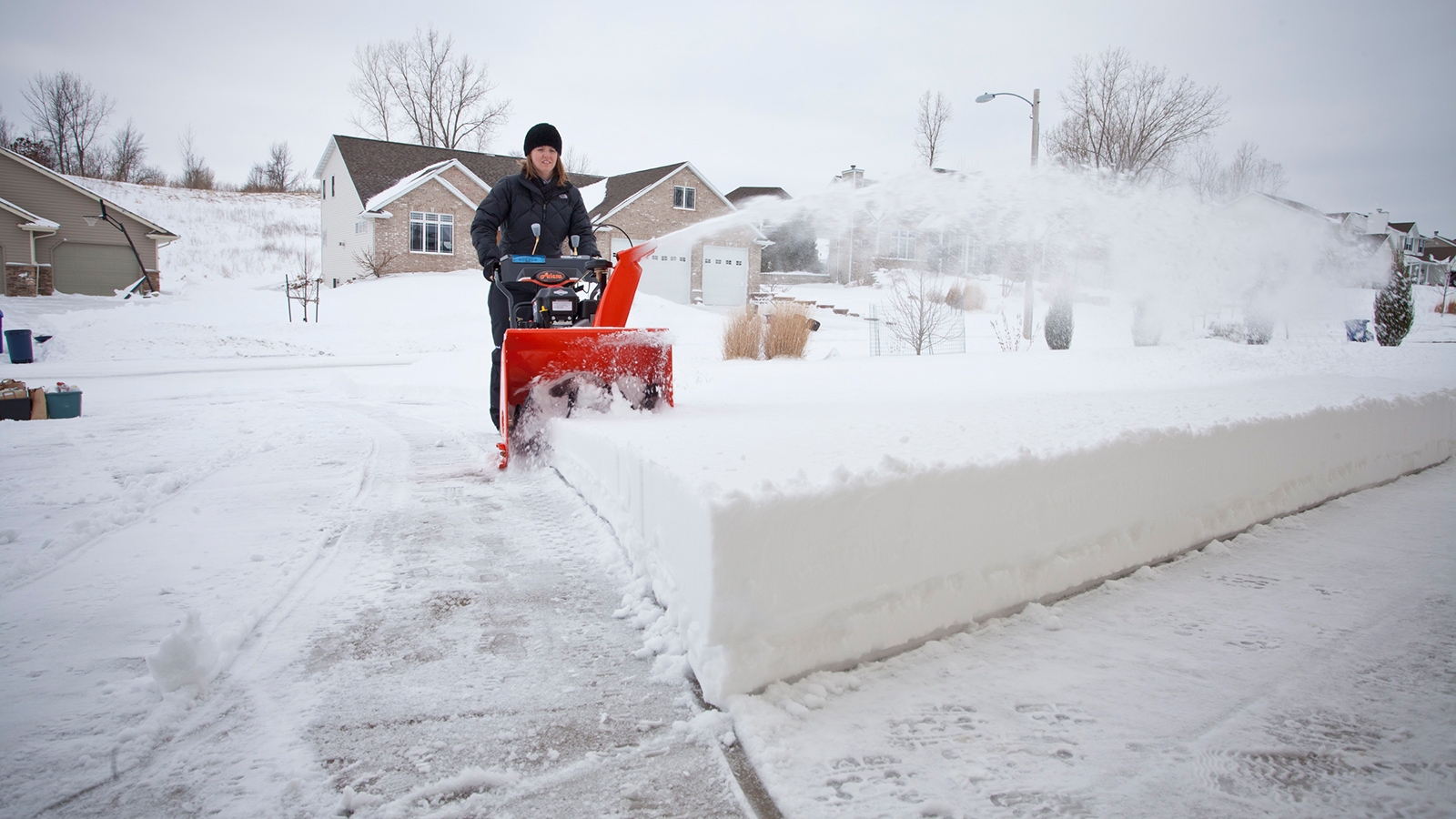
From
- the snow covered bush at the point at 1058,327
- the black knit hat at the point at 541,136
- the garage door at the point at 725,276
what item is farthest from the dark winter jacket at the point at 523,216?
the garage door at the point at 725,276

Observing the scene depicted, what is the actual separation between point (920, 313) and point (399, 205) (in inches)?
806

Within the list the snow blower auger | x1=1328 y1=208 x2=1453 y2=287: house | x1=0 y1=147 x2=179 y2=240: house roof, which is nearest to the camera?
the snow blower auger

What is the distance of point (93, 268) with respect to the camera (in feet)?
76.7

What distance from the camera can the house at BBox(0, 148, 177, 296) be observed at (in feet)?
69.2

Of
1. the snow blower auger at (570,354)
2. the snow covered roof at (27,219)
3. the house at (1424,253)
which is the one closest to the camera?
the snow blower auger at (570,354)

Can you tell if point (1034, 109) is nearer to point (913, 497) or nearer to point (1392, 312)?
point (1392, 312)

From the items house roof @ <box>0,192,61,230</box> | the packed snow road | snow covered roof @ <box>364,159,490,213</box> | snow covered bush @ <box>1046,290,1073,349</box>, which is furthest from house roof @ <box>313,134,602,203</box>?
the packed snow road

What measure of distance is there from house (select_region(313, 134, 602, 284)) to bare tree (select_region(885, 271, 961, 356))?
60.4 ft

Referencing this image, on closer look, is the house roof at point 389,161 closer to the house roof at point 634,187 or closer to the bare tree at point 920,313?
the house roof at point 634,187

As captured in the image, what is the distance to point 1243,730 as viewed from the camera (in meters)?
1.72

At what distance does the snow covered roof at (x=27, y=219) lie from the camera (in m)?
20.9

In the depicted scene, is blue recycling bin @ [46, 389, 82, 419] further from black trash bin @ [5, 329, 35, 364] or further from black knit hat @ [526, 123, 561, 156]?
black trash bin @ [5, 329, 35, 364]

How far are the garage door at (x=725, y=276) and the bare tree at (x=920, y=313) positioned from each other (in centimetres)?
1560

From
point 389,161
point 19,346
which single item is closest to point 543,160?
point 19,346
